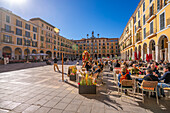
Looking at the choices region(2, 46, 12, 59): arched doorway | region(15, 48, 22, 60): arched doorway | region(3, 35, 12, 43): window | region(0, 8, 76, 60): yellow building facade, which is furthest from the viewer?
region(15, 48, 22, 60): arched doorway

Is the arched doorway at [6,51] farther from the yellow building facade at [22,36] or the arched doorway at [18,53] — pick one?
the arched doorway at [18,53]

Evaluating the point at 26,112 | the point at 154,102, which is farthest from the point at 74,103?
the point at 154,102

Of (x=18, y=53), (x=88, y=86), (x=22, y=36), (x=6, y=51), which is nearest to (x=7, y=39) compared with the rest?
(x=6, y=51)

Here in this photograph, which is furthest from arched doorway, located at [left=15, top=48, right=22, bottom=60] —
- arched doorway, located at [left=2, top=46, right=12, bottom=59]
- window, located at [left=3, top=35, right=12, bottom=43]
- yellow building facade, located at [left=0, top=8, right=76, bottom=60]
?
window, located at [left=3, top=35, right=12, bottom=43]

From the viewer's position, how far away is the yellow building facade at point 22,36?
23.8m

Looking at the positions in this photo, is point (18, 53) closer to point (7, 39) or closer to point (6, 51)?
point (6, 51)

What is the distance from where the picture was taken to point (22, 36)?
29.0 meters

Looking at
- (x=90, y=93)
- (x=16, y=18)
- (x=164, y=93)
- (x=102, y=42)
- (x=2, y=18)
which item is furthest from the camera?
(x=102, y=42)

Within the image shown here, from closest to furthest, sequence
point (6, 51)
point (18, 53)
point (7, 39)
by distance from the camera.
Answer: point (7, 39) → point (6, 51) → point (18, 53)

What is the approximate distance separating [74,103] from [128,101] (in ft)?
7.16

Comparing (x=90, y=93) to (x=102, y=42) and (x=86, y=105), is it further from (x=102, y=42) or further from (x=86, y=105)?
(x=102, y=42)

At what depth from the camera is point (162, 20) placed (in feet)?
42.3

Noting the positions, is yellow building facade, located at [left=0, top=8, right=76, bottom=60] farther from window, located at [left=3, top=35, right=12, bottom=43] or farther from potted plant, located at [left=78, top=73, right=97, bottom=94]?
potted plant, located at [left=78, top=73, right=97, bottom=94]

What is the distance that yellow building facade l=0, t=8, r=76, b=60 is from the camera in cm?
2384
